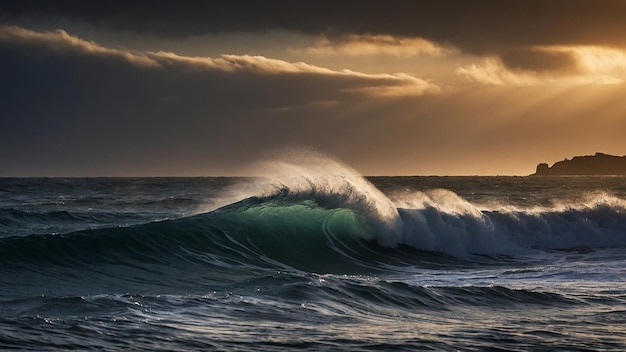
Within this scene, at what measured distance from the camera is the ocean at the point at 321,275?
35.3 ft

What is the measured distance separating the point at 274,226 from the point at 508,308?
1364 cm

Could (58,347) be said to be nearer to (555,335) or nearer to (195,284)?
(555,335)

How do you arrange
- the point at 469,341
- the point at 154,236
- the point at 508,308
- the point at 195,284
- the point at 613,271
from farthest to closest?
the point at 154,236 < the point at 613,271 < the point at 195,284 < the point at 508,308 < the point at 469,341

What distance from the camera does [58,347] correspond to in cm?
959

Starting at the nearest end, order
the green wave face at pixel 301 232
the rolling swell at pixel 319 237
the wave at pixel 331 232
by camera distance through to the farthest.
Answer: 1. the rolling swell at pixel 319 237
2. the wave at pixel 331 232
3. the green wave face at pixel 301 232

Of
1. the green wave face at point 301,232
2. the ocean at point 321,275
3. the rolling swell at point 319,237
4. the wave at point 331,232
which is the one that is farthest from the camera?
the green wave face at point 301,232

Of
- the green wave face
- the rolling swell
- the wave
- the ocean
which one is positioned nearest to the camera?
the ocean

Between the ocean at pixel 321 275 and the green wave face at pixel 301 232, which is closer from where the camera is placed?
the ocean at pixel 321 275

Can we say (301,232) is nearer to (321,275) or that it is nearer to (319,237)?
(319,237)

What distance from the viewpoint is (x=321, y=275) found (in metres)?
15.8

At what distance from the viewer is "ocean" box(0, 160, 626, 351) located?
10.8 metres

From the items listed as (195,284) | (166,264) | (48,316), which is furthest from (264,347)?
(166,264)

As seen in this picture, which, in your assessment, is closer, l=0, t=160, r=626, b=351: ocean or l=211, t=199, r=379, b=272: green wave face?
l=0, t=160, r=626, b=351: ocean

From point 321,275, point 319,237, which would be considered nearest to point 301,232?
point 319,237
